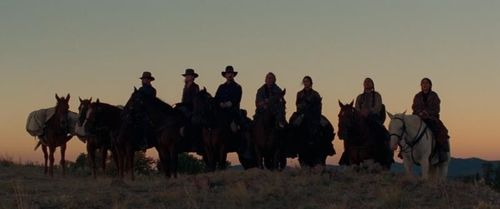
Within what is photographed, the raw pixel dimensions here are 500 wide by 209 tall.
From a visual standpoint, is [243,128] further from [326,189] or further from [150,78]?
[326,189]

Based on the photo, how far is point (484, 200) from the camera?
45.8ft

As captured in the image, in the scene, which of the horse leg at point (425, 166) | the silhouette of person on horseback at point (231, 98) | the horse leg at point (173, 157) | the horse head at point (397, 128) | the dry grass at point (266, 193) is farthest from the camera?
the silhouette of person on horseback at point (231, 98)

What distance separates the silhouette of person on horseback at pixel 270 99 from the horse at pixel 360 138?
1.63m

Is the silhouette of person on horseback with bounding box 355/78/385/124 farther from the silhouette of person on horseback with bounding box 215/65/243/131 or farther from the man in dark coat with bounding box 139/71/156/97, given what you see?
the man in dark coat with bounding box 139/71/156/97

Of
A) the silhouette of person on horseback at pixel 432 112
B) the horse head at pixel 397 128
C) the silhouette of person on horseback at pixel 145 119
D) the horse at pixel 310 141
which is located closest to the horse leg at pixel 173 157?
the silhouette of person on horseback at pixel 145 119

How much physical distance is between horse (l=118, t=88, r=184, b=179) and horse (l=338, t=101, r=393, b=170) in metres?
3.90

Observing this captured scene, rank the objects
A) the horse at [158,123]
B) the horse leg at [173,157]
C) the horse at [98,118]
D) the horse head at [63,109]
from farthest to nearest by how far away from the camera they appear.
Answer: the horse head at [63,109] → the horse at [98,118] → the horse leg at [173,157] → the horse at [158,123]

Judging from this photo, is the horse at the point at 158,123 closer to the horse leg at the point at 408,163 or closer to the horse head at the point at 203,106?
the horse head at the point at 203,106

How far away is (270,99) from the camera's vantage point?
18203 millimetres

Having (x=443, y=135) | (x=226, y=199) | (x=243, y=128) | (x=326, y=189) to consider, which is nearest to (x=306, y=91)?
(x=243, y=128)

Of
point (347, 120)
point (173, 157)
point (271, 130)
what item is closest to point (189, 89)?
point (173, 157)

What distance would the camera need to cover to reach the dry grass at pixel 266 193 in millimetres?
12961

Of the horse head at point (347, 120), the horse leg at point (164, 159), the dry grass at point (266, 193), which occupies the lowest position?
the dry grass at point (266, 193)

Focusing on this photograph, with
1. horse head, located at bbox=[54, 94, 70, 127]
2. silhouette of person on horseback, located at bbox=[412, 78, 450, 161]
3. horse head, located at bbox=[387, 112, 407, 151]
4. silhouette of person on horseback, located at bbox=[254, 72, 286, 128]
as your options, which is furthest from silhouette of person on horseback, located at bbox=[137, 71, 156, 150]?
silhouette of person on horseback, located at bbox=[412, 78, 450, 161]
